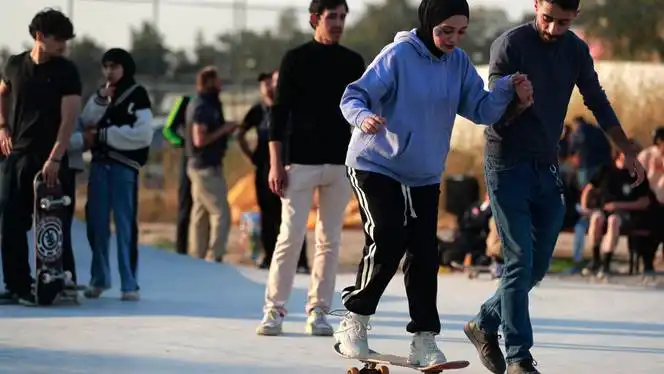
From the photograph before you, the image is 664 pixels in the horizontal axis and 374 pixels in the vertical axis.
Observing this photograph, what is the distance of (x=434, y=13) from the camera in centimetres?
759

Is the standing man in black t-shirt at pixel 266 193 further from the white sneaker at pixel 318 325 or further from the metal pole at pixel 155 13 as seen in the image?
the metal pole at pixel 155 13

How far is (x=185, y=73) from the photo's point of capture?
2264 centimetres

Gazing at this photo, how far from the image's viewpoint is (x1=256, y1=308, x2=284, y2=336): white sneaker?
9.49m

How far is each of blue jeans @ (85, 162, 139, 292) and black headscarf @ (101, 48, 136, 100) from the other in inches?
21.1

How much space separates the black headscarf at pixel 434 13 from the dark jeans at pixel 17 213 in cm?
402

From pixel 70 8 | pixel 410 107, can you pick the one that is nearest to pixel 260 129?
pixel 70 8

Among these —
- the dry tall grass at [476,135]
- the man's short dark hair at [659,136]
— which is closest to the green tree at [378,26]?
the dry tall grass at [476,135]

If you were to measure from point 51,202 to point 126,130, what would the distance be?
933 millimetres

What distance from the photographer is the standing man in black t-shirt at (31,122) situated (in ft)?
35.5

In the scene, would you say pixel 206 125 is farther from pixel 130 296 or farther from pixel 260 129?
pixel 130 296

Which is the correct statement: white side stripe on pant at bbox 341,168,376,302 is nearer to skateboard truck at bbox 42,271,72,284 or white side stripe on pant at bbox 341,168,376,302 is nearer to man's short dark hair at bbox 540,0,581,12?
man's short dark hair at bbox 540,0,581,12

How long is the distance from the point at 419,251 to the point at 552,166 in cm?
74

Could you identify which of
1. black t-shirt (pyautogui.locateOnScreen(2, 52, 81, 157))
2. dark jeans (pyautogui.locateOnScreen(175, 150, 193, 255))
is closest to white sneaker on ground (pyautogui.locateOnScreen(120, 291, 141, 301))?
black t-shirt (pyautogui.locateOnScreen(2, 52, 81, 157))

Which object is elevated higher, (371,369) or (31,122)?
(31,122)
